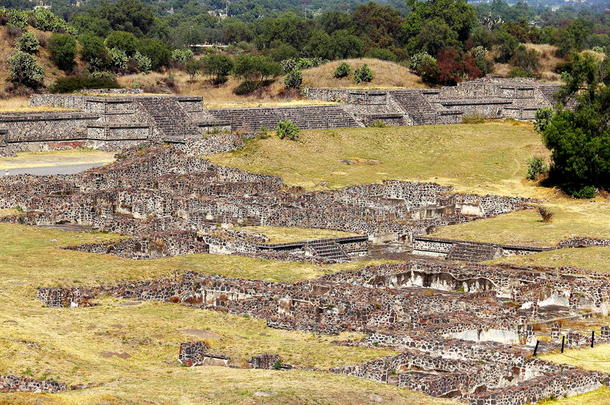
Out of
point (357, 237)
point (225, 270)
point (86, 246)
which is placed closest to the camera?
point (225, 270)

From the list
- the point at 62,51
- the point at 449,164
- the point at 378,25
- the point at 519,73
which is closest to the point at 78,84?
the point at 62,51

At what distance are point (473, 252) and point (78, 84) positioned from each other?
45.5m

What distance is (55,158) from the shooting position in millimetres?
74125

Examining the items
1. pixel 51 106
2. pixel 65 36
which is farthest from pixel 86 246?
pixel 65 36

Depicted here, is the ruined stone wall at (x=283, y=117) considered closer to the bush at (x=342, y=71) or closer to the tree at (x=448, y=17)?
the bush at (x=342, y=71)

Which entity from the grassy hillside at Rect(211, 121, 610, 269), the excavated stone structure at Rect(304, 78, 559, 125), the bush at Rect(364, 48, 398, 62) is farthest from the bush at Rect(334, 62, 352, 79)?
the bush at Rect(364, 48, 398, 62)

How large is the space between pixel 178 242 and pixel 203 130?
3100 centimetres

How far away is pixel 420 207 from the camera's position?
207 feet

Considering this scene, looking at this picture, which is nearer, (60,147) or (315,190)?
(315,190)

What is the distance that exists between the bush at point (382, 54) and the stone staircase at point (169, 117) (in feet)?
137

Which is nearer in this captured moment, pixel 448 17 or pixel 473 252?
pixel 473 252

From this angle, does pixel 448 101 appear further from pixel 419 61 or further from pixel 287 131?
pixel 287 131

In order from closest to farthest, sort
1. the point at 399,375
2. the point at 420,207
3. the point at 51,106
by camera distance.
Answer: the point at 399,375 < the point at 420,207 < the point at 51,106

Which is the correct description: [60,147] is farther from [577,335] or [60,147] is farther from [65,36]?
[577,335]
